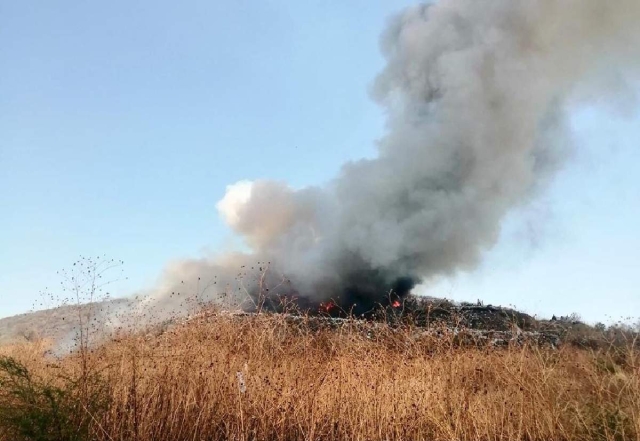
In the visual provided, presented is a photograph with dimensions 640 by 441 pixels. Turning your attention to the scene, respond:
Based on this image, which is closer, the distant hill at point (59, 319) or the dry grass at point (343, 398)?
the dry grass at point (343, 398)

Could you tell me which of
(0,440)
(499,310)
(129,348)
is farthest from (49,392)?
(499,310)

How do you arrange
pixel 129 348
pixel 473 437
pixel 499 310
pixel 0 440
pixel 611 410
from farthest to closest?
pixel 499 310 → pixel 129 348 → pixel 611 410 → pixel 473 437 → pixel 0 440

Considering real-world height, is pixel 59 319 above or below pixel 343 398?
above

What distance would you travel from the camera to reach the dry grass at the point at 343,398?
6023 mm

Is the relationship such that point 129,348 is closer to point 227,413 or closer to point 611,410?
point 227,413

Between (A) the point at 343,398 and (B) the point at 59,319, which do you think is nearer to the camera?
(A) the point at 343,398

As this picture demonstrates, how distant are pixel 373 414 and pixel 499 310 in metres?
23.0

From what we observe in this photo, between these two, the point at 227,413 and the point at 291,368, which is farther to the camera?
the point at 291,368

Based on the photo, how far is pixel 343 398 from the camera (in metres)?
6.67

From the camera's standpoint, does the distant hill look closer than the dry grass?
No

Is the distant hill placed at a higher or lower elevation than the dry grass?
higher

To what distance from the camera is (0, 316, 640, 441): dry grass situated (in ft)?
19.8

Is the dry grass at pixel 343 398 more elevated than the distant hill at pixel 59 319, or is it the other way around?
the distant hill at pixel 59 319

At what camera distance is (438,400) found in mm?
6758
